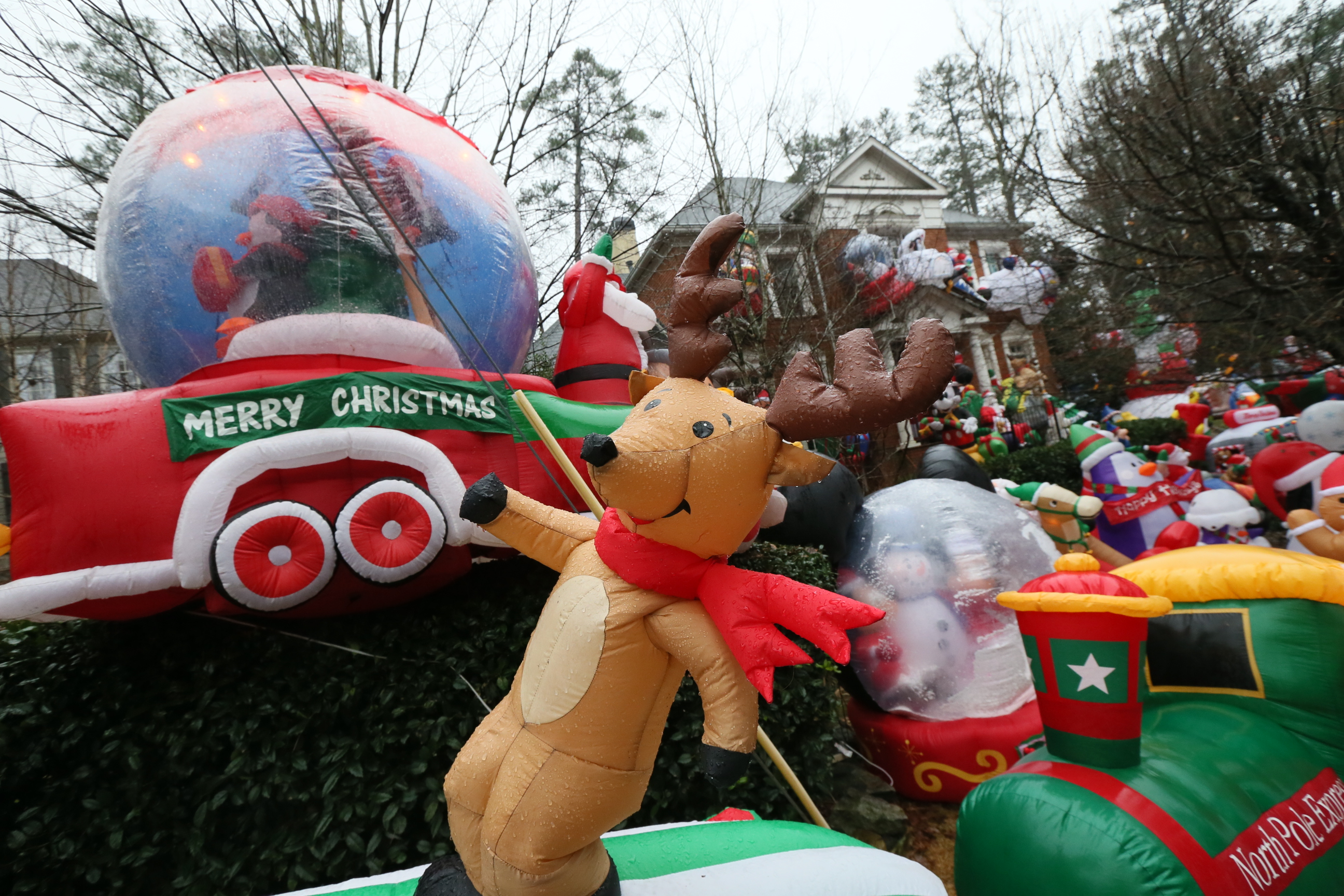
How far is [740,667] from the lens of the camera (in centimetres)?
165

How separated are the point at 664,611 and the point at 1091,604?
5.81ft

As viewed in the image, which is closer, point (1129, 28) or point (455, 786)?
point (455, 786)

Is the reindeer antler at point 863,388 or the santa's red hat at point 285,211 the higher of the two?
the santa's red hat at point 285,211

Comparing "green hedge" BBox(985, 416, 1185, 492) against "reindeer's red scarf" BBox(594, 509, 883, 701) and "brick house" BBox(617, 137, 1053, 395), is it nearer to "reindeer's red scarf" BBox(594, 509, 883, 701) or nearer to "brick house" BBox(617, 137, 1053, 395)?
"brick house" BBox(617, 137, 1053, 395)

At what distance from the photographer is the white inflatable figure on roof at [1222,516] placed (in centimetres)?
633

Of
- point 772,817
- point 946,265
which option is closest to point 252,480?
point 772,817

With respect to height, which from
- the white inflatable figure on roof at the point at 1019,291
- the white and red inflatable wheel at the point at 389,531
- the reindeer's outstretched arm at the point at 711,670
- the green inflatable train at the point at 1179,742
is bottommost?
the green inflatable train at the point at 1179,742

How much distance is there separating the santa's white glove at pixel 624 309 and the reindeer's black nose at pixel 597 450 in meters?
2.80

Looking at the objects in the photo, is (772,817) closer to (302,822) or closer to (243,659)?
(302,822)

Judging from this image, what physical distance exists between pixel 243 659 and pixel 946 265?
41.9 feet

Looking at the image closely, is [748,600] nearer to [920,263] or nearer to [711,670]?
[711,670]

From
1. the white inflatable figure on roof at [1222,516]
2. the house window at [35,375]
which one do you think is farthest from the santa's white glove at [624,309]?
the house window at [35,375]

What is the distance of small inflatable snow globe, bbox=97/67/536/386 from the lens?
10.1 feet

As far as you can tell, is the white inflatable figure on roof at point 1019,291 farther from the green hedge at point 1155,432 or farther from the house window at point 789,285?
the house window at point 789,285
